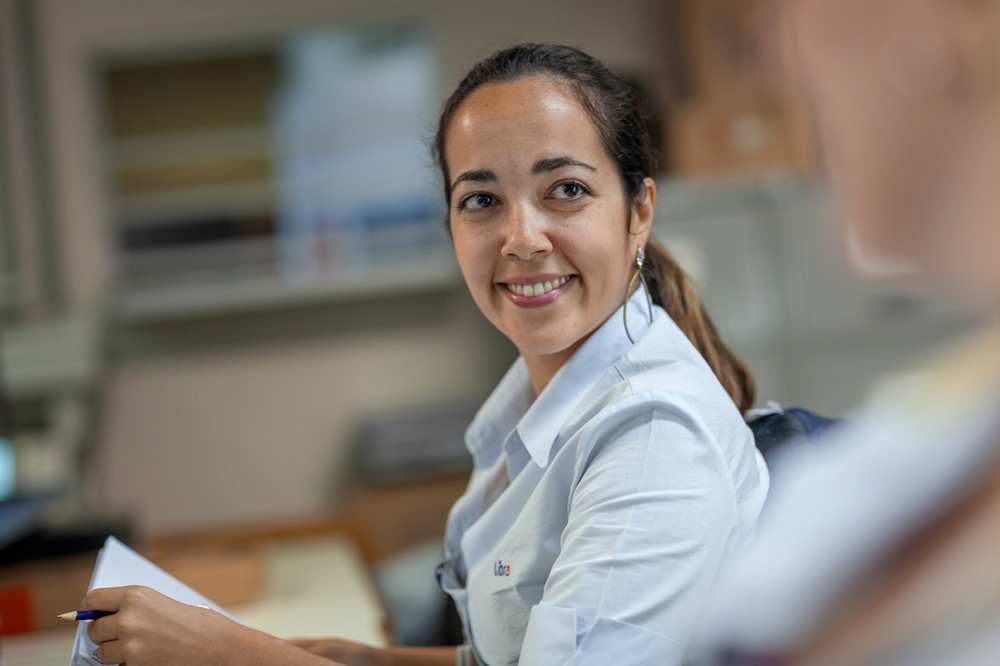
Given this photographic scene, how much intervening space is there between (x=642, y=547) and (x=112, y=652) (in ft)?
1.61

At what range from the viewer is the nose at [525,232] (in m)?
0.97

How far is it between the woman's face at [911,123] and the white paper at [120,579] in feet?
2.89

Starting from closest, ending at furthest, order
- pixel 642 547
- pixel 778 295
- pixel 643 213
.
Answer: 1. pixel 642 547
2. pixel 643 213
3. pixel 778 295

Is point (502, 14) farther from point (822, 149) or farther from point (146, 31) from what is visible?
point (822, 149)

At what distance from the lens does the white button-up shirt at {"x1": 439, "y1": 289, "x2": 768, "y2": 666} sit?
746mm

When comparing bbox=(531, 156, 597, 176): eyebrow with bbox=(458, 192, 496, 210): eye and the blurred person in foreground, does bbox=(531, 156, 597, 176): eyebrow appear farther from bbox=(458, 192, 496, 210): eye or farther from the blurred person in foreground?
the blurred person in foreground

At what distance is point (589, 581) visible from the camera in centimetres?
75

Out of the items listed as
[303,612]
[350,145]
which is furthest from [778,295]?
[303,612]

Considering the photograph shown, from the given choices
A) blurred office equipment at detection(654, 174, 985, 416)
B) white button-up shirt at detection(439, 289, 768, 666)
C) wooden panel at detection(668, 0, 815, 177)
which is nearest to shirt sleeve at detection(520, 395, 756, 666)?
white button-up shirt at detection(439, 289, 768, 666)

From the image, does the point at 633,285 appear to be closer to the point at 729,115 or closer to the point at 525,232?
the point at 525,232

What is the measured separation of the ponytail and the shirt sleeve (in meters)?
0.28

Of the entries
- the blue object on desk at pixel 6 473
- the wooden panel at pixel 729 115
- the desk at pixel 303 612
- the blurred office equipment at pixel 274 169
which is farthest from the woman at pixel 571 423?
the blurred office equipment at pixel 274 169

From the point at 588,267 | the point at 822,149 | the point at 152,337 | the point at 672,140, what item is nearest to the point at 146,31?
the point at 152,337

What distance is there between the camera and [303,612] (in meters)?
1.66
